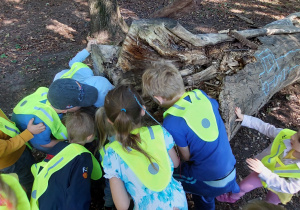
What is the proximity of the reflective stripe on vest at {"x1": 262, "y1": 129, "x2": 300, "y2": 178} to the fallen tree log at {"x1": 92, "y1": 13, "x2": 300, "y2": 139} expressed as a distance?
53 centimetres

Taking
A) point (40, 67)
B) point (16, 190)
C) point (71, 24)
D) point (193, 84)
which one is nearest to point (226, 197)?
point (193, 84)

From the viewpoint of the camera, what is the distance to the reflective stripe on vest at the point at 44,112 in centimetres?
227

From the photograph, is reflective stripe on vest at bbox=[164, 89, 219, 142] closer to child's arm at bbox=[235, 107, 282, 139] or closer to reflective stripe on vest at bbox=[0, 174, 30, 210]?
child's arm at bbox=[235, 107, 282, 139]

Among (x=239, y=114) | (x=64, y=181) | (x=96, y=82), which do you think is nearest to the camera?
(x=64, y=181)

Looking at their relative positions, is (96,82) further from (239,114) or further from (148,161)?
(239,114)

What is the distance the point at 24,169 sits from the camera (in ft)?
8.43

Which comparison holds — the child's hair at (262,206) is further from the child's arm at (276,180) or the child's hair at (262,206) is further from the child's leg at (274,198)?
the child's leg at (274,198)

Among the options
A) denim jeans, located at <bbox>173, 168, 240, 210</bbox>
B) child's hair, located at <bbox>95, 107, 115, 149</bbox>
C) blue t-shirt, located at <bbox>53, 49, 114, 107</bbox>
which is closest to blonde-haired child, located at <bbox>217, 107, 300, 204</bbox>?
denim jeans, located at <bbox>173, 168, 240, 210</bbox>

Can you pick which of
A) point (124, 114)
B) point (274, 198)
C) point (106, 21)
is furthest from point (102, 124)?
point (106, 21)

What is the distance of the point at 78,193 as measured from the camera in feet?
6.04

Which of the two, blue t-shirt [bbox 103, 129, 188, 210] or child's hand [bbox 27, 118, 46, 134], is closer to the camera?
blue t-shirt [bbox 103, 129, 188, 210]

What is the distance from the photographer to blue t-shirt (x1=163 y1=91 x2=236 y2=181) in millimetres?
1934

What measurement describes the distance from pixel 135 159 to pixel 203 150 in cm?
68


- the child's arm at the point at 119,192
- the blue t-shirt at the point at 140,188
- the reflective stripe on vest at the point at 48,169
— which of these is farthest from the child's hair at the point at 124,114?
the reflective stripe on vest at the point at 48,169
